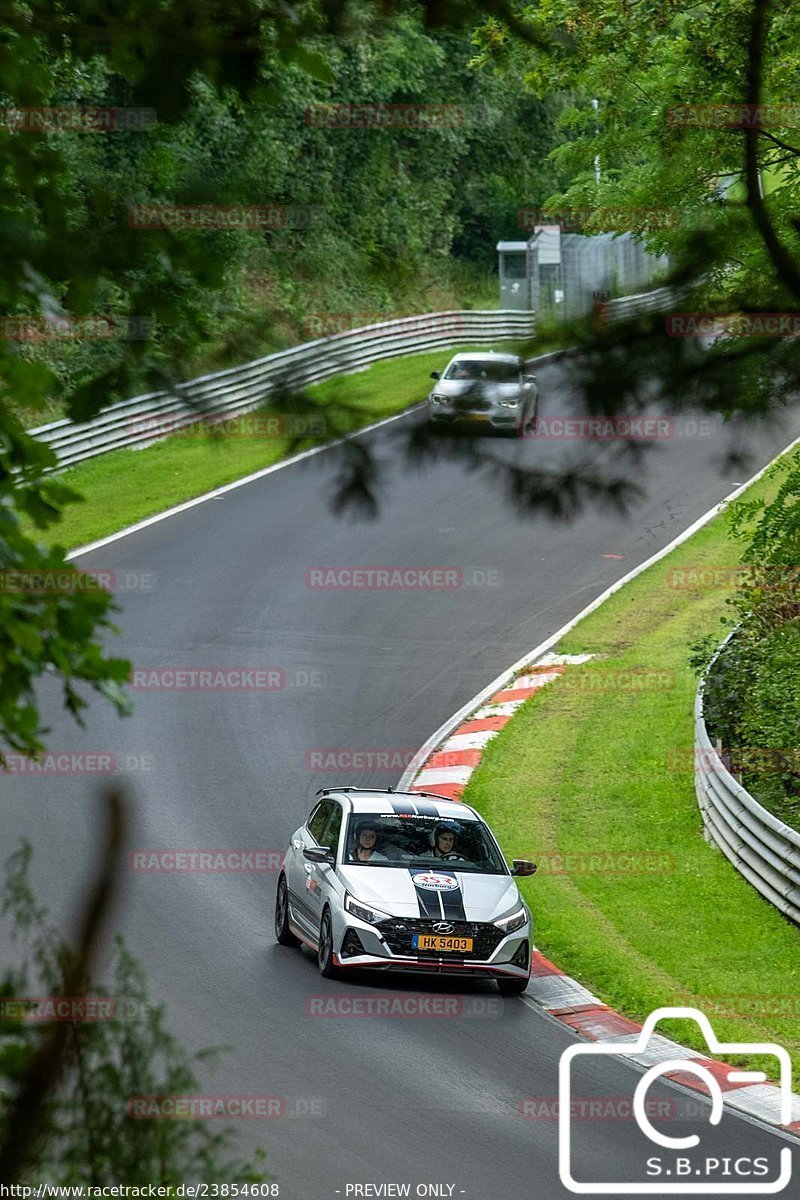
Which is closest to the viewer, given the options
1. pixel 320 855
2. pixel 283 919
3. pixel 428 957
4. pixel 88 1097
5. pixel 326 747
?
pixel 88 1097

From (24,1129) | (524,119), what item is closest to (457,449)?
(24,1129)

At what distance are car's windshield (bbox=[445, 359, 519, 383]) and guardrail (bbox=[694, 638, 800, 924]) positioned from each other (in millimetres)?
10798

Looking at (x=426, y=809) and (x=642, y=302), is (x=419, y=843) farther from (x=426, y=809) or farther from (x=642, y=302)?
(x=642, y=302)

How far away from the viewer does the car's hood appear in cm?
1366

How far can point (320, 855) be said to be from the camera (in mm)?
14133

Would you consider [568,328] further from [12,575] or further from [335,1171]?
Answer: [335,1171]

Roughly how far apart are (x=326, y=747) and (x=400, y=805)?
22.7ft

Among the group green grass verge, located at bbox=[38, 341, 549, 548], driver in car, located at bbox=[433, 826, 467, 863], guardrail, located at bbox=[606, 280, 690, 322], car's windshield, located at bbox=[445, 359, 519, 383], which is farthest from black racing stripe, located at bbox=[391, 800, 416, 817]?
green grass verge, located at bbox=[38, 341, 549, 548]

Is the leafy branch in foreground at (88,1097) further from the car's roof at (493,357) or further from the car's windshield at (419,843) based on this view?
the car's windshield at (419,843)

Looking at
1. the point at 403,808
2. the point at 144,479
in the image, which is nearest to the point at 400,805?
the point at 403,808

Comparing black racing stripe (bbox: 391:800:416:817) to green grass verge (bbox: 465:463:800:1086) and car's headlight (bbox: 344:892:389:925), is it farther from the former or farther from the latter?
green grass verge (bbox: 465:463:800:1086)

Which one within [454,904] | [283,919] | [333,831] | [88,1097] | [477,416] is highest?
[477,416]

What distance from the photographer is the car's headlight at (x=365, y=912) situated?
1357 centimetres

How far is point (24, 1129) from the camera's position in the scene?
3000 millimetres
